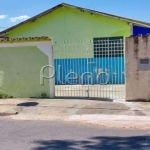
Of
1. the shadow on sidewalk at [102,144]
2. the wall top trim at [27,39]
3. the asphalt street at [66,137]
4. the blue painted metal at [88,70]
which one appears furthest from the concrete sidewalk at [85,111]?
the blue painted metal at [88,70]

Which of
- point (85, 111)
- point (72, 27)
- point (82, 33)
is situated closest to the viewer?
point (85, 111)

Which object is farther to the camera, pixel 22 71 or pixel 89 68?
pixel 89 68

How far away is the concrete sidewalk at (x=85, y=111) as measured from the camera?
22.3 feet

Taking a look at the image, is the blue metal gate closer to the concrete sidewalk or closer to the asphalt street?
the concrete sidewalk

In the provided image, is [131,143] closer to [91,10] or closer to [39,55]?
[39,55]

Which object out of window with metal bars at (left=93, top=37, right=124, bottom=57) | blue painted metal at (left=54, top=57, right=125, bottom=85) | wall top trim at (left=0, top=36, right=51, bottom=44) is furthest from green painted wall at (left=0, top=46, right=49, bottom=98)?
window with metal bars at (left=93, top=37, right=124, bottom=57)

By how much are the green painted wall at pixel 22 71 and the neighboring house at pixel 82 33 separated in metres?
2.86

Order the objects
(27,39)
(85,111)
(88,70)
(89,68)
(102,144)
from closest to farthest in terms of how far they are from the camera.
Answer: (102,144)
(85,111)
(27,39)
(88,70)
(89,68)

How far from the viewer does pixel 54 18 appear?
15.1 m

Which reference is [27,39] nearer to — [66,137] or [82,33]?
[66,137]

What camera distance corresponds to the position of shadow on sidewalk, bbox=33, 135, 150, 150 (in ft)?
15.5

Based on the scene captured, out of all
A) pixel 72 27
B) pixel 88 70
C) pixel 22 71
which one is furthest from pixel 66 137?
pixel 72 27

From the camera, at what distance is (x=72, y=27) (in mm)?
14812

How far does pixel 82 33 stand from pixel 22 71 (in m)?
5.80
